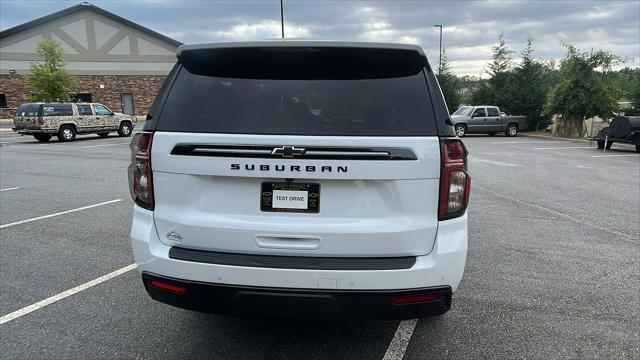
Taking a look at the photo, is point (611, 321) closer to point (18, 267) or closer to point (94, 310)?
point (94, 310)

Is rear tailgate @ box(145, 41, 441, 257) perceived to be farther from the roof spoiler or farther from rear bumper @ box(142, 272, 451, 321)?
rear bumper @ box(142, 272, 451, 321)

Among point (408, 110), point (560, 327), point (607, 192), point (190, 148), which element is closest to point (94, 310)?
point (190, 148)

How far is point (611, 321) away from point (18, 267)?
215 inches

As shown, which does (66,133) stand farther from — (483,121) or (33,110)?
(483,121)

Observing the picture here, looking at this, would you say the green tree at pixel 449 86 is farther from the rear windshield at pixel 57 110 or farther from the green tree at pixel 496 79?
the rear windshield at pixel 57 110

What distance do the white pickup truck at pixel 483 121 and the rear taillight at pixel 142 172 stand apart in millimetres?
23953

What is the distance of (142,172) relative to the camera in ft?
8.59

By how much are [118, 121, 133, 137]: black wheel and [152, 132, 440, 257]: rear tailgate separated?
23.3 meters

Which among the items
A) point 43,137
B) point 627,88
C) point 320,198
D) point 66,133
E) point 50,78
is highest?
point 50,78

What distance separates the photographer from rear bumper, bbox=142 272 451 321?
2.38 meters

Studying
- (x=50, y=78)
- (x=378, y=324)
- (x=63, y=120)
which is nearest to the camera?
(x=378, y=324)

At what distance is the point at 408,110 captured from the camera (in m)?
2.50

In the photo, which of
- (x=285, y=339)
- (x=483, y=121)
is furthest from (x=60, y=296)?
(x=483, y=121)

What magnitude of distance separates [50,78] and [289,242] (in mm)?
34269
